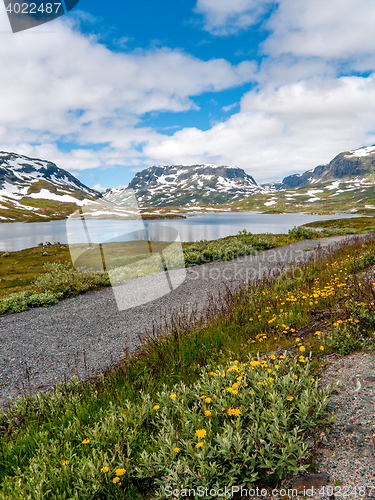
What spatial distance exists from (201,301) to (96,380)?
6.52 m

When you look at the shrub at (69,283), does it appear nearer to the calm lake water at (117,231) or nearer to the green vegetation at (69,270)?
the green vegetation at (69,270)

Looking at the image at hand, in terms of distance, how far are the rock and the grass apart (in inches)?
3.8

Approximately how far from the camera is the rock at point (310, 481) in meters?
2.25

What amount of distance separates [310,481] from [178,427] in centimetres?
147

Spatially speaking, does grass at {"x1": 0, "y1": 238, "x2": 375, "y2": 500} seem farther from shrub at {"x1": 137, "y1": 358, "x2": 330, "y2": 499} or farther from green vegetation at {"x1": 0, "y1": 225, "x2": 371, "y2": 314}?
green vegetation at {"x1": 0, "y1": 225, "x2": 371, "y2": 314}

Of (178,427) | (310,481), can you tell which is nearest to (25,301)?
(178,427)

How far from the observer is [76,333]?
8.93 meters

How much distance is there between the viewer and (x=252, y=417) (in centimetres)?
276

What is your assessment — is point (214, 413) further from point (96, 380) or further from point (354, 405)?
point (96, 380)

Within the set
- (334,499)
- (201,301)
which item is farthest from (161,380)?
(201,301)

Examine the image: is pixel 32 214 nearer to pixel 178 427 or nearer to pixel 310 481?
pixel 178 427

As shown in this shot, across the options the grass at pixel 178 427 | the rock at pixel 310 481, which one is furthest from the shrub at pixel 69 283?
the rock at pixel 310 481

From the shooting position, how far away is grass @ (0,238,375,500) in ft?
8.02

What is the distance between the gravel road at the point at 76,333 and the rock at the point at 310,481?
3535 mm
